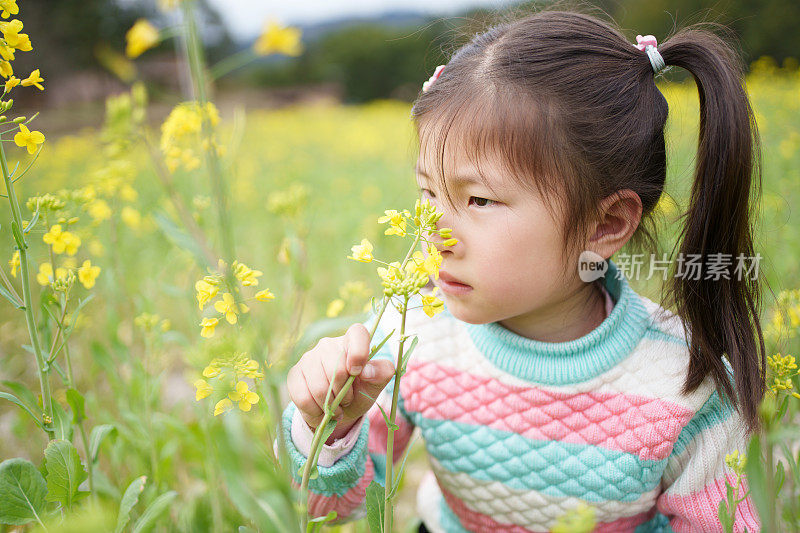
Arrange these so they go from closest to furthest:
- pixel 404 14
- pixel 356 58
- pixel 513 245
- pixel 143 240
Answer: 1. pixel 513 245
2. pixel 143 240
3. pixel 356 58
4. pixel 404 14

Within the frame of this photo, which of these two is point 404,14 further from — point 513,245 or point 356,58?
point 513,245

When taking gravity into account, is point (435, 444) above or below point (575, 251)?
below

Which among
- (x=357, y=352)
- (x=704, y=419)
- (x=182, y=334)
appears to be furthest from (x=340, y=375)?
(x=182, y=334)

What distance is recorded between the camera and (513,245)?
109 centimetres

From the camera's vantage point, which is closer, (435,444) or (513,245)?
(513,245)

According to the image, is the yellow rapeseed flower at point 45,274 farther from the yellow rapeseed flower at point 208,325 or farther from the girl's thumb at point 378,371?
the girl's thumb at point 378,371

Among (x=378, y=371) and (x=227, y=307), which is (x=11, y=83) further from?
(x=378, y=371)

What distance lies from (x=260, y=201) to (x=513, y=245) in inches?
171

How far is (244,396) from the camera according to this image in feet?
2.65

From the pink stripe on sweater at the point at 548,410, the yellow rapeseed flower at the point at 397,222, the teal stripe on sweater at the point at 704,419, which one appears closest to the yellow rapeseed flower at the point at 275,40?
the yellow rapeseed flower at the point at 397,222

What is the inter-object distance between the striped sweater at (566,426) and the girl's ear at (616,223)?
147 millimetres

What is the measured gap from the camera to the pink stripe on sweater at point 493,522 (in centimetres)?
131

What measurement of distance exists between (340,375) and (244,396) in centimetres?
15

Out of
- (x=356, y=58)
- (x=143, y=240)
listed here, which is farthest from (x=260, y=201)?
(x=356, y=58)
